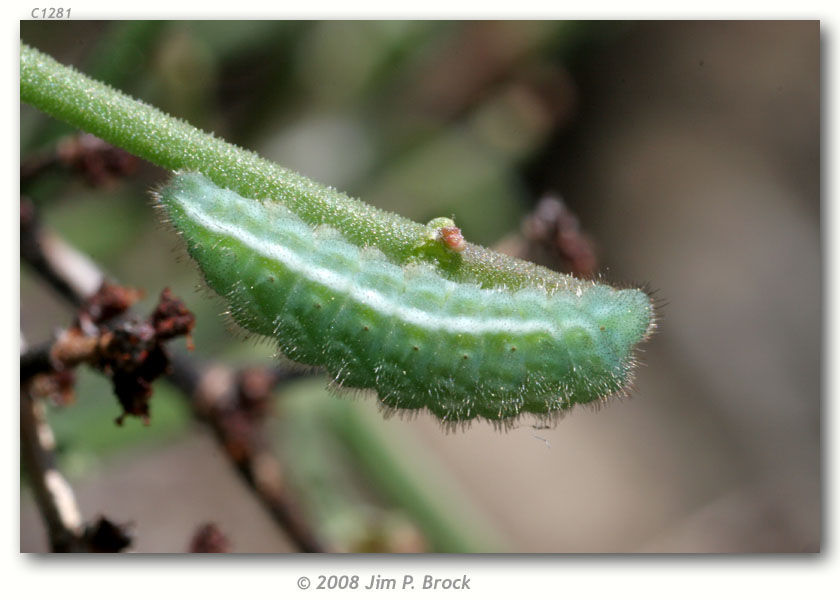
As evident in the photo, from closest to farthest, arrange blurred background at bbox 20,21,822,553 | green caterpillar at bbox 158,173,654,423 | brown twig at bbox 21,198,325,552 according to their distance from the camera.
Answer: green caterpillar at bbox 158,173,654,423
brown twig at bbox 21,198,325,552
blurred background at bbox 20,21,822,553

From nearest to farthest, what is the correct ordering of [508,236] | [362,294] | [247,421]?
[362,294], [247,421], [508,236]

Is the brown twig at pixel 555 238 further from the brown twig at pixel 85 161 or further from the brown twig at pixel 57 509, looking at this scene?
the brown twig at pixel 57 509

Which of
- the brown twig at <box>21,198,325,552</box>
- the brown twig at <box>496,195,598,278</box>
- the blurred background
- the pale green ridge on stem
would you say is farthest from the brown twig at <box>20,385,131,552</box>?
the brown twig at <box>496,195,598,278</box>

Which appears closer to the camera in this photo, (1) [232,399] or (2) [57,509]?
(2) [57,509]

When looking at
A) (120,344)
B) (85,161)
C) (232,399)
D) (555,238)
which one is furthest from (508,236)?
(120,344)

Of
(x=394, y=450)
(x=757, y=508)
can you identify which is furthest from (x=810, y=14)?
(x=757, y=508)

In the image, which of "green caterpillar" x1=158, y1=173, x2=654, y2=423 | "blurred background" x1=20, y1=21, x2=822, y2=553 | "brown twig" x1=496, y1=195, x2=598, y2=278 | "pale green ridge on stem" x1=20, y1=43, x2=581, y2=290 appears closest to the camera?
"pale green ridge on stem" x1=20, y1=43, x2=581, y2=290

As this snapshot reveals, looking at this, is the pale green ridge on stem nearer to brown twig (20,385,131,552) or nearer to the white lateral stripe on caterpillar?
the white lateral stripe on caterpillar

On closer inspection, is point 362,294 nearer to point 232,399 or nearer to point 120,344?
point 120,344
